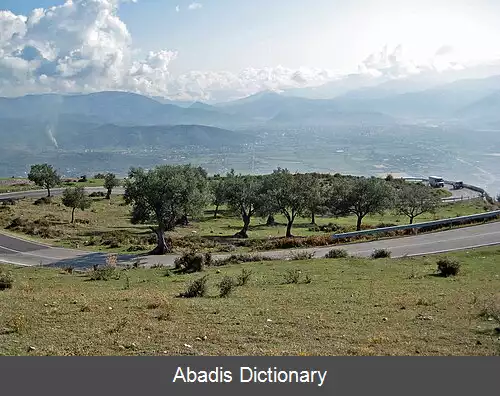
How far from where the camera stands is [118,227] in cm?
5947

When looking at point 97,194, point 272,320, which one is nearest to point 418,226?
point 272,320

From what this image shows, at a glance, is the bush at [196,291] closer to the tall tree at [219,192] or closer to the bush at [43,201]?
the tall tree at [219,192]

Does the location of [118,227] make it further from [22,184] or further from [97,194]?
[22,184]

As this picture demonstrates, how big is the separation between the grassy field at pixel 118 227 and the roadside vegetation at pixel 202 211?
0.36 feet

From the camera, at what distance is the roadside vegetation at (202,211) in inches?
1731

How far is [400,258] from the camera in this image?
32.6m

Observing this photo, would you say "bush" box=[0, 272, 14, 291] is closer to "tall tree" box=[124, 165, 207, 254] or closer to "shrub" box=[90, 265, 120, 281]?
"shrub" box=[90, 265, 120, 281]

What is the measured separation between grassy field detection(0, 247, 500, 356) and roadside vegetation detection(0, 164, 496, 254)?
21373mm

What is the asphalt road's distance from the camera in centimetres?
3678

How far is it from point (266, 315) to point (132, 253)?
30368 millimetres

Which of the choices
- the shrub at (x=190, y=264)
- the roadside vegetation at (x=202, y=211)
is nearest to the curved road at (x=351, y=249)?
the roadside vegetation at (x=202, y=211)

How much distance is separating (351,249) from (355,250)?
0.63 meters

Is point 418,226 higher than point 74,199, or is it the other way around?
point 74,199

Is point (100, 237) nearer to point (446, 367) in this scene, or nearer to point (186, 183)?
point (186, 183)
